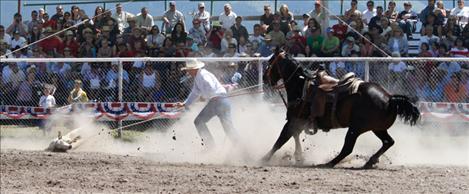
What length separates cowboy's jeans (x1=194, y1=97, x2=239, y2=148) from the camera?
13.8 meters

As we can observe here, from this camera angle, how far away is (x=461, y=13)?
19.1m

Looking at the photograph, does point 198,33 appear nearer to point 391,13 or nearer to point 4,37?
point 391,13

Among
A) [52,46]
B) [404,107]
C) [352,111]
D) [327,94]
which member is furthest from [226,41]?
[404,107]

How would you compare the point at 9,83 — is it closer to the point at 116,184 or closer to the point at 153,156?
the point at 153,156

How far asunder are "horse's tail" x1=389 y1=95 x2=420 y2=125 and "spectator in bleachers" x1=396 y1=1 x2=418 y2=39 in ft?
21.0

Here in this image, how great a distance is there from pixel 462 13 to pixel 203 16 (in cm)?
574

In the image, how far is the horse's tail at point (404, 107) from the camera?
12516 millimetres

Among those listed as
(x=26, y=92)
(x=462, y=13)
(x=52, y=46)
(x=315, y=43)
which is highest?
(x=462, y=13)

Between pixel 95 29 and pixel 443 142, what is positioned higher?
pixel 95 29

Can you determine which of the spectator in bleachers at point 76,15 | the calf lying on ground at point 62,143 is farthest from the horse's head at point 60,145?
the spectator in bleachers at point 76,15

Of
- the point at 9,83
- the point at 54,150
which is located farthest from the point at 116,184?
the point at 9,83

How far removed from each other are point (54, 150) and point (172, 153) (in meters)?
2.06

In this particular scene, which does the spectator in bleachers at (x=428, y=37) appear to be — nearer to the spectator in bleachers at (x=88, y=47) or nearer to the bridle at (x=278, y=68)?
the bridle at (x=278, y=68)

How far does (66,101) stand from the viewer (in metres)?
18.1
